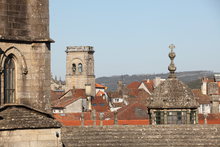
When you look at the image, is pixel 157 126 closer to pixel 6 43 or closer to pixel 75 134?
pixel 75 134

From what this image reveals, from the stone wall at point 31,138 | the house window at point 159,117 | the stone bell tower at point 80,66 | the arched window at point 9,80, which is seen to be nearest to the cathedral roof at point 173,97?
the house window at point 159,117

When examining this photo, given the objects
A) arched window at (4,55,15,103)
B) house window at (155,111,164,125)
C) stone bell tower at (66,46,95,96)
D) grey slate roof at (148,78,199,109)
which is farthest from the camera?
stone bell tower at (66,46,95,96)

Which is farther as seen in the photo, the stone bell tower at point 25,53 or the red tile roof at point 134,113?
the red tile roof at point 134,113

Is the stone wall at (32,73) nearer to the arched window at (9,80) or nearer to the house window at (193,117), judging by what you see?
the arched window at (9,80)

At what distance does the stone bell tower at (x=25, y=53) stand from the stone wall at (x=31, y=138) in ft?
3.25

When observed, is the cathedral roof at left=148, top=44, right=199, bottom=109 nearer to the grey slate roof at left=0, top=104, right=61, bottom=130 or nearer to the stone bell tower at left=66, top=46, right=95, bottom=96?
the grey slate roof at left=0, top=104, right=61, bottom=130

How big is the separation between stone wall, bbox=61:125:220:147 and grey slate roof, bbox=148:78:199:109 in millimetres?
4527

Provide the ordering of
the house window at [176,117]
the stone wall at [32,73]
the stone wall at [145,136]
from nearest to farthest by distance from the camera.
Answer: the stone wall at [32,73]
the stone wall at [145,136]
the house window at [176,117]

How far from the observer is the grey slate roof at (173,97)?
3022 cm

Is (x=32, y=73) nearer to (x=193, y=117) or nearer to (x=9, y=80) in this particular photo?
(x=9, y=80)

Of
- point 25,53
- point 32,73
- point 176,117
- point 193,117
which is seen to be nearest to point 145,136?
point 176,117

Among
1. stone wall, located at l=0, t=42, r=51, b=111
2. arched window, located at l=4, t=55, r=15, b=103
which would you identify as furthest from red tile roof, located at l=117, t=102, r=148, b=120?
arched window, located at l=4, t=55, r=15, b=103

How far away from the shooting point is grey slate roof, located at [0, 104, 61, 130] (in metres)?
19.3

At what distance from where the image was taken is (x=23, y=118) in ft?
64.4
